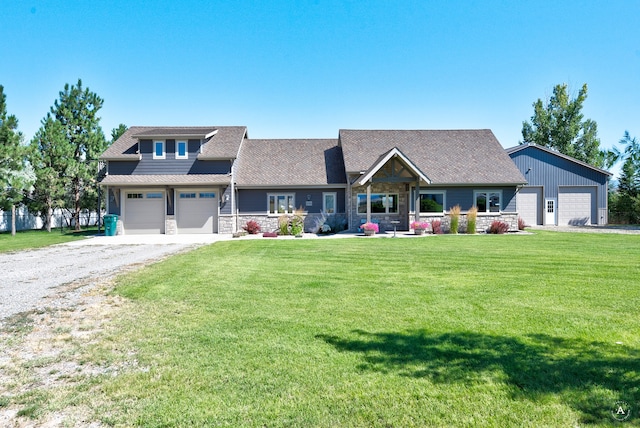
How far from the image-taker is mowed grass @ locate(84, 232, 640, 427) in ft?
9.09

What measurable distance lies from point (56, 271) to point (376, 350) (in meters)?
8.87

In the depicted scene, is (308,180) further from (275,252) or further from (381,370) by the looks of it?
(381,370)

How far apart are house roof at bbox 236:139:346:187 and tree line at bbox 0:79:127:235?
1151 centimetres

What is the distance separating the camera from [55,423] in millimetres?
2693

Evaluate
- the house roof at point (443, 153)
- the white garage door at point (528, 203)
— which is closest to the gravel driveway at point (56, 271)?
the house roof at point (443, 153)

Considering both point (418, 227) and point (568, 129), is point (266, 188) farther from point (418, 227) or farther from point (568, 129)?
point (568, 129)

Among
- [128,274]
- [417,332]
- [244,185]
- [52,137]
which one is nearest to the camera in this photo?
[417,332]

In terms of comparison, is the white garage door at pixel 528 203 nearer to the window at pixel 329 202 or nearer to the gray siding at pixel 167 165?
the window at pixel 329 202

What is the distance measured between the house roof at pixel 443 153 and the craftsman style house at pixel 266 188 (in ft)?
0.35

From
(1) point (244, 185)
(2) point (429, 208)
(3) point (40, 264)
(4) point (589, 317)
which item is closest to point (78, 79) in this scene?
(1) point (244, 185)

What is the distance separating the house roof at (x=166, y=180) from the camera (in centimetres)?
1984

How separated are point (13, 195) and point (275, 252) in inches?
745

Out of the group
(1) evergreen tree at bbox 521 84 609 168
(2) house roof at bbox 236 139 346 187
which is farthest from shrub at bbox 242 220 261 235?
(1) evergreen tree at bbox 521 84 609 168

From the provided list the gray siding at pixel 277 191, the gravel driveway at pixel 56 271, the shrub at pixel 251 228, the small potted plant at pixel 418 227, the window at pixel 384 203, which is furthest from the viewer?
the gray siding at pixel 277 191
